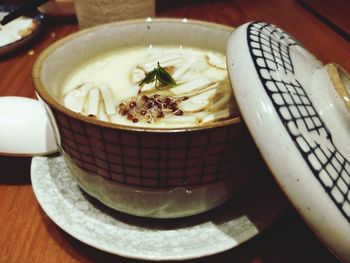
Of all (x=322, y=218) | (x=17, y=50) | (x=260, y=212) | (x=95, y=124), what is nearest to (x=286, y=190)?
(x=322, y=218)

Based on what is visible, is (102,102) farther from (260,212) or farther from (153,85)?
(260,212)

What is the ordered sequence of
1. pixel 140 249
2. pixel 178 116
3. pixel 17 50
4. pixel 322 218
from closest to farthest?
pixel 322 218 < pixel 140 249 < pixel 178 116 < pixel 17 50

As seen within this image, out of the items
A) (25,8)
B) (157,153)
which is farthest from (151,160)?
(25,8)

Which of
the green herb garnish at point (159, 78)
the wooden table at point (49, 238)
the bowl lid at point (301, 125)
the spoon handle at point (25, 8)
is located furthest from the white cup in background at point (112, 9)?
the bowl lid at point (301, 125)

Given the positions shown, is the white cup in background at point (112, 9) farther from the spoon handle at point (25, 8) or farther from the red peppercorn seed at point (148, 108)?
the red peppercorn seed at point (148, 108)

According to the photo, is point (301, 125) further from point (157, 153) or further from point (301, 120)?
point (157, 153)

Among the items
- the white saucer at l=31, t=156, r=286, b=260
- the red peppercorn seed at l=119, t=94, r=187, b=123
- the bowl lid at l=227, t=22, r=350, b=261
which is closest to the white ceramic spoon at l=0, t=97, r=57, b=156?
the white saucer at l=31, t=156, r=286, b=260
